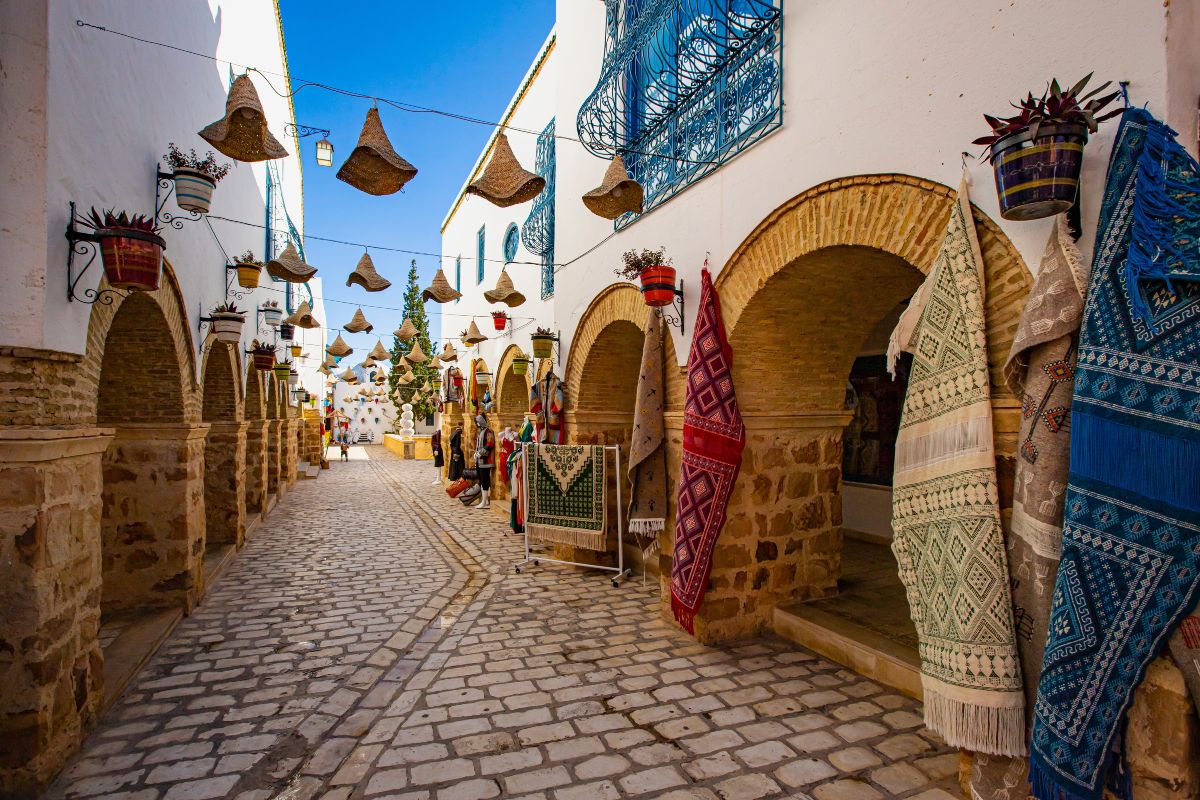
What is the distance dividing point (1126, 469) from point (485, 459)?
36.2 ft

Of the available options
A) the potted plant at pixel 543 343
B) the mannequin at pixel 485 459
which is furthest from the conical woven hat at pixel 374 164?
the mannequin at pixel 485 459

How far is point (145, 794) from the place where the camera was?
9.71 ft

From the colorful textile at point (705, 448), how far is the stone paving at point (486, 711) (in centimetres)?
69

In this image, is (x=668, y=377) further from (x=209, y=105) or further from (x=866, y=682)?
(x=209, y=105)

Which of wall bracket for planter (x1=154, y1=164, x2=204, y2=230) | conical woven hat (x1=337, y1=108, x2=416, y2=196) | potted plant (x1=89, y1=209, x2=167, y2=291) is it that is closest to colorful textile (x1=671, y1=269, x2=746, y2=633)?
conical woven hat (x1=337, y1=108, x2=416, y2=196)

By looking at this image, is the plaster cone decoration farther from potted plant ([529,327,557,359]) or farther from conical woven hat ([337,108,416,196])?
conical woven hat ([337,108,416,196])

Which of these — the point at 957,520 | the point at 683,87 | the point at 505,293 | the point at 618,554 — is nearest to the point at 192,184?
the point at 683,87

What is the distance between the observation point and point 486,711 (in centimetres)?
378

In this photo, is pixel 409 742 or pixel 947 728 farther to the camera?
pixel 409 742

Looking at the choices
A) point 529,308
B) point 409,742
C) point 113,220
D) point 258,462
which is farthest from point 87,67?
point 258,462

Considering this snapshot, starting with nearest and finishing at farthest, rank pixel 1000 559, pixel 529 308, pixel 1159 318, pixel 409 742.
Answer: pixel 1159 318 → pixel 1000 559 → pixel 409 742 → pixel 529 308

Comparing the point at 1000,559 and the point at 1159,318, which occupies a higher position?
the point at 1159,318

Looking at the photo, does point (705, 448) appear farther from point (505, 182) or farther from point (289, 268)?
point (289, 268)

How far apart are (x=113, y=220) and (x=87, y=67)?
97 cm
